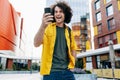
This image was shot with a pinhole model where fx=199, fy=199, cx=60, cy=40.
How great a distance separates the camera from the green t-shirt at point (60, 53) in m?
2.28

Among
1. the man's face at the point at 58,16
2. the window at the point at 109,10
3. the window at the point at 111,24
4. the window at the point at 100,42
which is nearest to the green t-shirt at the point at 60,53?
the man's face at the point at 58,16

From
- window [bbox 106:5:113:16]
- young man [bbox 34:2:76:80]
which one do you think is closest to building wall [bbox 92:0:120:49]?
window [bbox 106:5:113:16]

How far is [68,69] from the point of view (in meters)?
2.34

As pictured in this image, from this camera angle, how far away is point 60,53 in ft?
7.64

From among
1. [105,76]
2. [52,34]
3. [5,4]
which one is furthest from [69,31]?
[5,4]

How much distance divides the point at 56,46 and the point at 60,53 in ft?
0.31

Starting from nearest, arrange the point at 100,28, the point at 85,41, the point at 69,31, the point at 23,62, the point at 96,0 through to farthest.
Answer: the point at 69,31 → the point at 100,28 → the point at 96,0 → the point at 85,41 → the point at 23,62

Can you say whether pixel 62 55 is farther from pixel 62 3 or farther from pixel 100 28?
pixel 100 28

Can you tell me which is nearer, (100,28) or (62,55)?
(62,55)

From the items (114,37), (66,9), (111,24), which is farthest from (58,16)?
(111,24)

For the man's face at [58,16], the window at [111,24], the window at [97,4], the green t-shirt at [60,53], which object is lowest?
the green t-shirt at [60,53]

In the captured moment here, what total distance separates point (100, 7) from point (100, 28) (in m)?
3.17

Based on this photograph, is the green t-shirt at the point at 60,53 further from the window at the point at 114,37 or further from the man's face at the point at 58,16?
the window at the point at 114,37

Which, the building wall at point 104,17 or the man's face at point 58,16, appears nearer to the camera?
the man's face at point 58,16
